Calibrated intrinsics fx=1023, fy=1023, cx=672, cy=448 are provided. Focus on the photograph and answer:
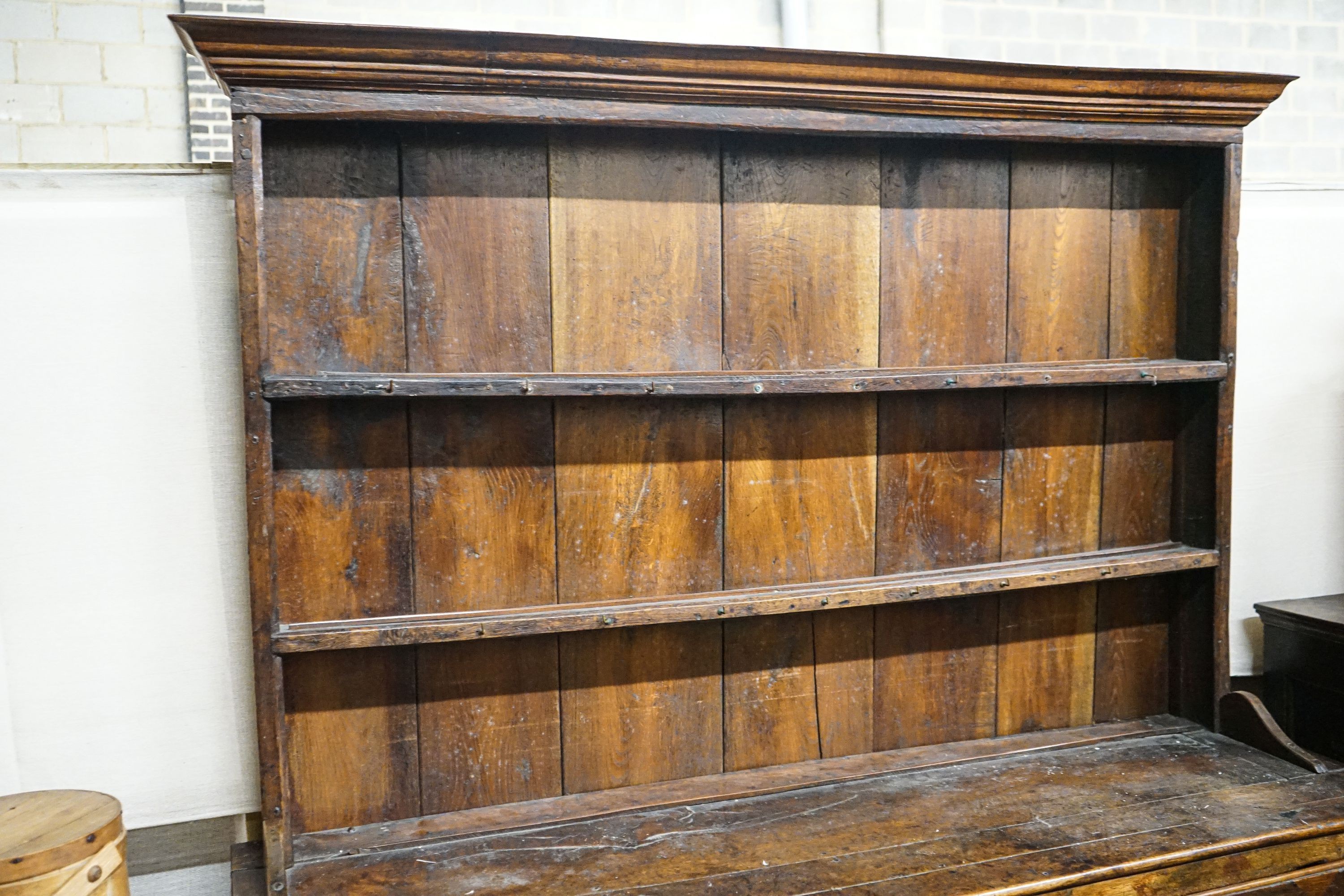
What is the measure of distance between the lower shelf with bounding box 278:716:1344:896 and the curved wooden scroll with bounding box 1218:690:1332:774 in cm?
2

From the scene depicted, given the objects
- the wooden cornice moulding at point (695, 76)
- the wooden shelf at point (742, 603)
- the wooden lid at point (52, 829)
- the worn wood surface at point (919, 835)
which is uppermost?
the wooden cornice moulding at point (695, 76)

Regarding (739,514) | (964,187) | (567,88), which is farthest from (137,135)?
(964,187)

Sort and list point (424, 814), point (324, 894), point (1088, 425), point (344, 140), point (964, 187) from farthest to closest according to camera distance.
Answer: point (1088, 425)
point (964, 187)
point (424, 814)
point (344, 140)
point (324, 894)

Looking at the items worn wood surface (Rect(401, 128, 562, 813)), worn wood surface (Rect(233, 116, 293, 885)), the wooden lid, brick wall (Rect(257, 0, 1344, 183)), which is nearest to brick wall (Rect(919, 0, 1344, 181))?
brick wall (Rect(257, 0, 1344, 183))

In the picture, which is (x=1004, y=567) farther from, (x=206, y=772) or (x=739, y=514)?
(x=206, y=772)

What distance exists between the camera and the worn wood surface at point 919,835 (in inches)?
61.7

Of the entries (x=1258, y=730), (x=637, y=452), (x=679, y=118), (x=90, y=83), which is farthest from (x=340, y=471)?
(x=1258, y=730)

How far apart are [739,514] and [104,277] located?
3.77ft

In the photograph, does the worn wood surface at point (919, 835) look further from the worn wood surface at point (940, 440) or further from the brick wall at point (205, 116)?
the brick wall at point (205, 116)

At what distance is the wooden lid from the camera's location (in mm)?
1342

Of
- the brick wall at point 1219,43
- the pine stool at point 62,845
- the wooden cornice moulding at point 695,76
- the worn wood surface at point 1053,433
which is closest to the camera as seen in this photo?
the pine stool at point 62,845

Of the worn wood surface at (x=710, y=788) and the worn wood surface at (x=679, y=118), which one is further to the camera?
the worn wood surface at (x=710, y=788)

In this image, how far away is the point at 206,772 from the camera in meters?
1.80

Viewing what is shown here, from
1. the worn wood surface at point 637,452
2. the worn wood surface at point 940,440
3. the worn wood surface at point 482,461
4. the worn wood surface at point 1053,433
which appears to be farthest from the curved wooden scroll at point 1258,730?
the worn wood surface at point 482,461
